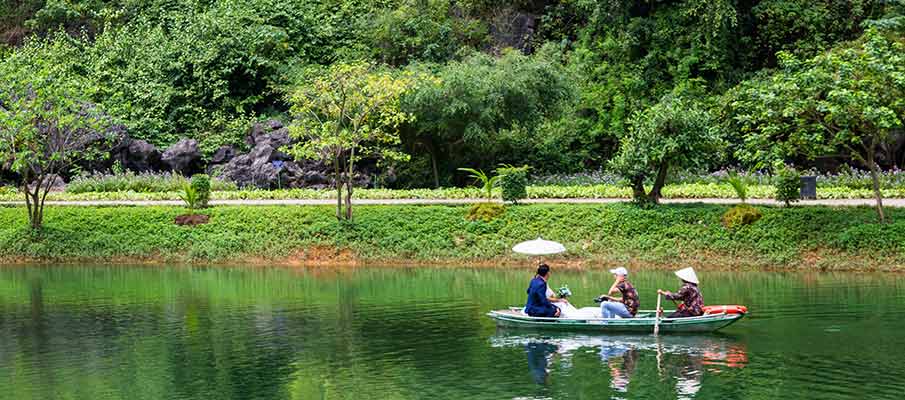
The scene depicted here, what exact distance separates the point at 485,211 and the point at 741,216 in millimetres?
8775

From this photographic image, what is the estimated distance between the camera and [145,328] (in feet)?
84.5

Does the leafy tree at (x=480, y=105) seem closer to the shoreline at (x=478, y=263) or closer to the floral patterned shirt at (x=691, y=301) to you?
the shoreline at (x=478, y=263)

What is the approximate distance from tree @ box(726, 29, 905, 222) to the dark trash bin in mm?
2076

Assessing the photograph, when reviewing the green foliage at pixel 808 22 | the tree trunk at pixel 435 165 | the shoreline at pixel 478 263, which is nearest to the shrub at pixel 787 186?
the shoreline at pixel 478 263

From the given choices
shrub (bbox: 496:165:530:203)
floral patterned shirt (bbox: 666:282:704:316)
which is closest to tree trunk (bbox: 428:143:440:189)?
shrub (bbox: 496:165:530:203)

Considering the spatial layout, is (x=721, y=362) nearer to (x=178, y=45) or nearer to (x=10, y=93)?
(x=10, y=93)

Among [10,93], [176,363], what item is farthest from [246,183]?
[176,363]

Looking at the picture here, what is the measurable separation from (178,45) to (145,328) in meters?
32.9

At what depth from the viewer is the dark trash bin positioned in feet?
124

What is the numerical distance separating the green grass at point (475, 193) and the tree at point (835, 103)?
341 cm

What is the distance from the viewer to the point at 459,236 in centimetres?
3856

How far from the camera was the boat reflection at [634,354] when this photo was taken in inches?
762

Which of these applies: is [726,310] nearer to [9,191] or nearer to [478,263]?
[478,263]

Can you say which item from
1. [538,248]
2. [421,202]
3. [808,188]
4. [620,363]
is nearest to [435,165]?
[421,202]
